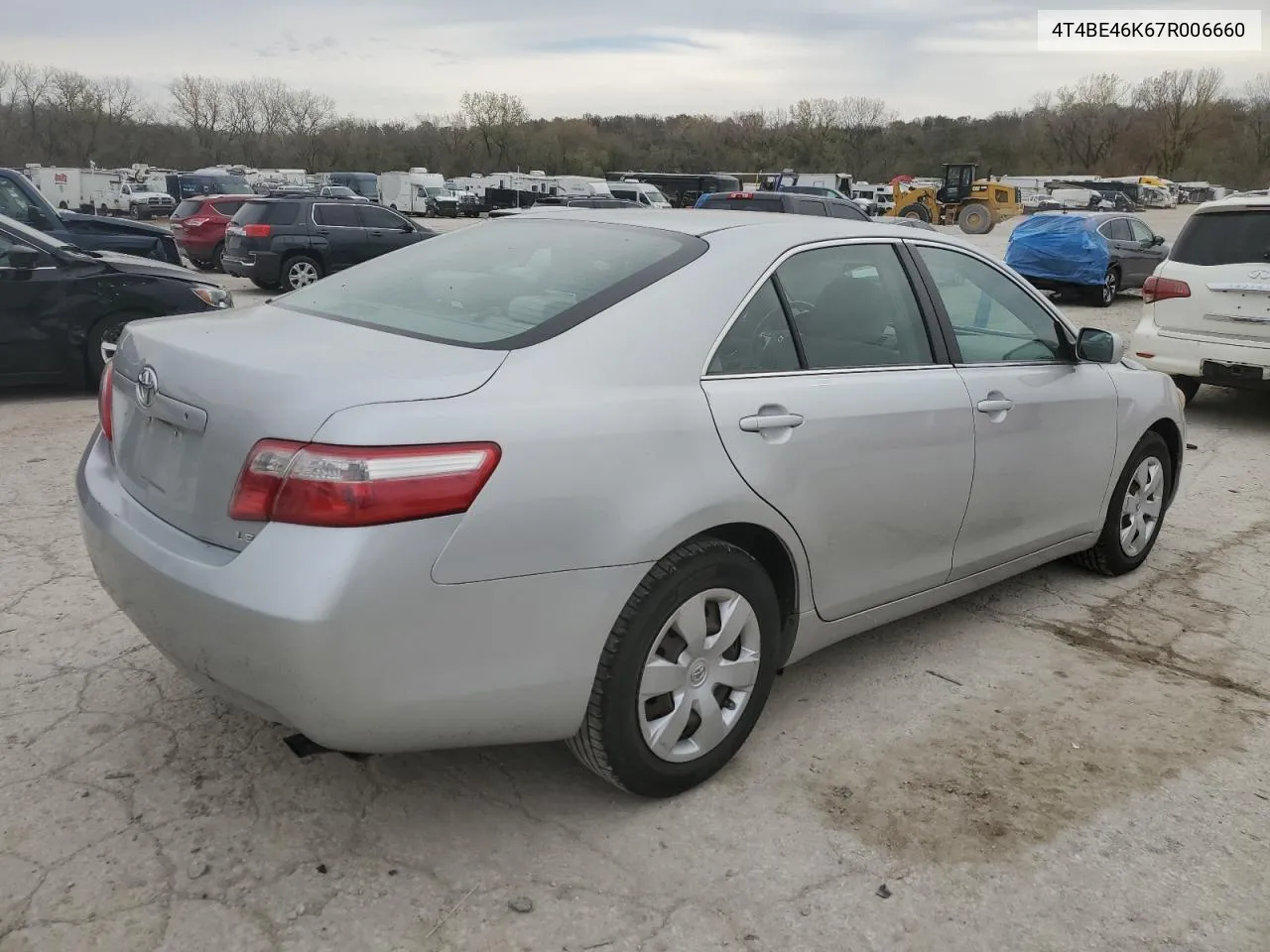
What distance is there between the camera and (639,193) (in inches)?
1532

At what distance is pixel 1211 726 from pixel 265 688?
2992 mm

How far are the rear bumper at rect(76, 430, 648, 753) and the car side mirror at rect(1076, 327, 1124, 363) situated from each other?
8.24 ft

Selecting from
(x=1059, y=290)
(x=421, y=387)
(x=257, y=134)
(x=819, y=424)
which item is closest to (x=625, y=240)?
(x=819, y=424)

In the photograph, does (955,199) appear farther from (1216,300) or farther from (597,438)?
(597,438)

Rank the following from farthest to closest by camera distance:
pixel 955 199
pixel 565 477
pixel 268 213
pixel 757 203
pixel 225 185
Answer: pixel 225 185 < pixel 955 199 < pixel 757 203 < pixel 268 213 < pixel 565 477

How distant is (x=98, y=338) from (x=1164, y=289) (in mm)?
8348

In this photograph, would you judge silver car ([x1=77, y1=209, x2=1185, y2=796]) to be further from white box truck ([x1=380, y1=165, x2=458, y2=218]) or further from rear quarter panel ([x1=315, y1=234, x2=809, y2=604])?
white box truck ([x1=380, y1=165, x2=458, y2=218])

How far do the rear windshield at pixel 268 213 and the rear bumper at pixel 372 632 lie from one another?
13855 millimetres

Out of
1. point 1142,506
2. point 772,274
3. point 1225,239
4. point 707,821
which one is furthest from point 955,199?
point 707,821

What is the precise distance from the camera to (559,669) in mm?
2414

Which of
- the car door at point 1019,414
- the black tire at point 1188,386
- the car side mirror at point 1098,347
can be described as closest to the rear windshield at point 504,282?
the car door at point 1019,414

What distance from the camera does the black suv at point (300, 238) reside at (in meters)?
15.1

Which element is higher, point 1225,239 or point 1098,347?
point 1225,239

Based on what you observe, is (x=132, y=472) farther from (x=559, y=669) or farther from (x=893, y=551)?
(x=893, y=551)
